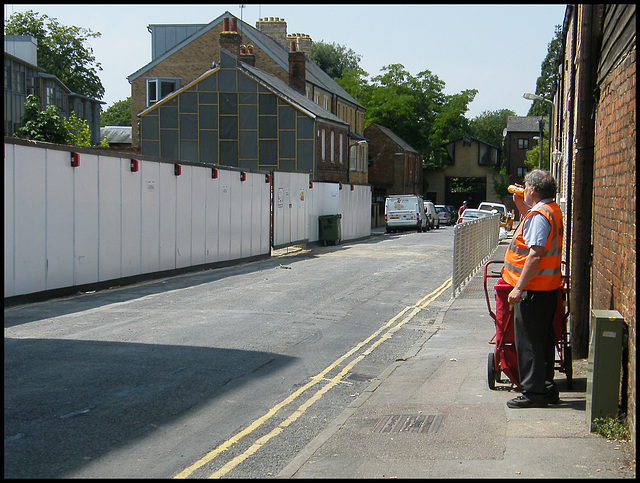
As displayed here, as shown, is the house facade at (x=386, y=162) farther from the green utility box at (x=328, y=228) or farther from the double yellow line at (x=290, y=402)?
the double yellow line at (x=290, y=402)

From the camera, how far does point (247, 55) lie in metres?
50.9

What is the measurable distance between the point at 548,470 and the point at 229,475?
2114 millimetres

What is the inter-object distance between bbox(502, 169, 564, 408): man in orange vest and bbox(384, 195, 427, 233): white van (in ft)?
140

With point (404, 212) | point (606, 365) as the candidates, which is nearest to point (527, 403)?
point (606, 365)

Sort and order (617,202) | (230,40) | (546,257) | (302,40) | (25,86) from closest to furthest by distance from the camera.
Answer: (617,202)
(546,257)
(230,40)
(25,86)
(302,40)

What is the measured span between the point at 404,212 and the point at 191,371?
42.1 metres

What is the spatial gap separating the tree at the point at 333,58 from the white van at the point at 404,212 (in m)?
57.5

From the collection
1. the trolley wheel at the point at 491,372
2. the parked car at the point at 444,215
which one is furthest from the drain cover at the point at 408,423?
the parked car at the point at 444,215

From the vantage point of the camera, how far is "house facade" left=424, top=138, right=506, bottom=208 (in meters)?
90.2

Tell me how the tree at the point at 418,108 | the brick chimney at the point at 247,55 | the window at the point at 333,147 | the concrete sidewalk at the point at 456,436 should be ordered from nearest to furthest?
the concrete sidewalk at the point at 456,436, the brick chimney at the point at 247,55, the window at the point at 333,147, the tree at the point at 418,108

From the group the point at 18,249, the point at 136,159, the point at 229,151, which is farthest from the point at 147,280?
the point at 229,151

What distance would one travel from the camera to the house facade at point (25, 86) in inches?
2181

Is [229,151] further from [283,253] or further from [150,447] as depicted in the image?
[150,447]

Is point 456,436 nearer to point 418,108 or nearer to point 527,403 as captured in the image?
point 527,403
